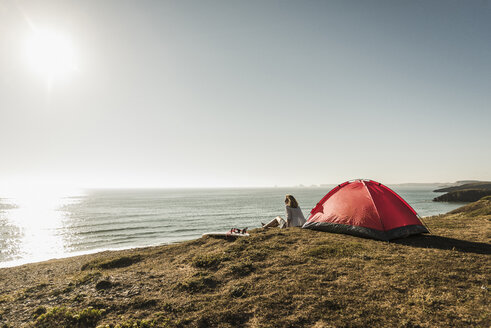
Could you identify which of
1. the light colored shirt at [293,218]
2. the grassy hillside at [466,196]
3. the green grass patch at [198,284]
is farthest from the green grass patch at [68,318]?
the grassy hillside at [466,196]

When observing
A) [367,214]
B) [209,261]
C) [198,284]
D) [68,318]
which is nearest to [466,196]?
[367,214]

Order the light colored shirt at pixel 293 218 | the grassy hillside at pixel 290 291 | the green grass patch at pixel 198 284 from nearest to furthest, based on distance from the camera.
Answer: the grassy hillside at pixel 290 291 < the green grass patch at pixel 198 284 < the light colored shirt at pixel 293 218

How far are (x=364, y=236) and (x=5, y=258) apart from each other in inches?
1266

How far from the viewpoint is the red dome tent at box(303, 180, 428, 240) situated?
9.95 meters

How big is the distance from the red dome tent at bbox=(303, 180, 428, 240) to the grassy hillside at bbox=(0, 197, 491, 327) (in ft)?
2.71

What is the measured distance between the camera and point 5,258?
23266 mm

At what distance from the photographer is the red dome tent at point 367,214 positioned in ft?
Result: 32.6

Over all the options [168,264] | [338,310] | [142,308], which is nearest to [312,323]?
[338,310]

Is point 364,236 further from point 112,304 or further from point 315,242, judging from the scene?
point 112,304

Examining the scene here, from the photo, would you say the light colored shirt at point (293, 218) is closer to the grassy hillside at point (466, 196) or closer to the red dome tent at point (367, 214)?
the red dome tent at point (367, 214)

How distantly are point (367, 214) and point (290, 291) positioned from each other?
6.33 m

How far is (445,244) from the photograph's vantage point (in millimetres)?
8781

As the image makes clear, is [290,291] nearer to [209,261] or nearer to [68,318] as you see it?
[209,261]

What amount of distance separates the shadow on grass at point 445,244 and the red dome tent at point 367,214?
0.99ft
